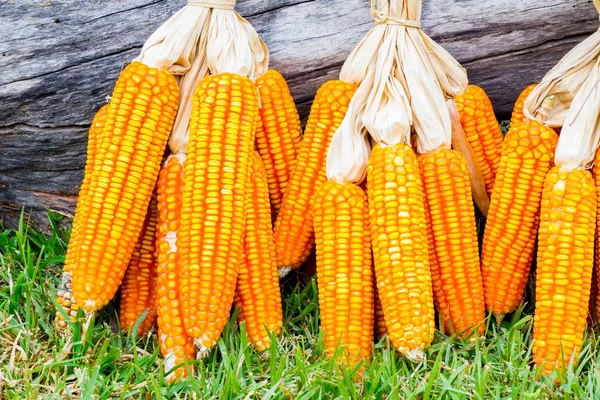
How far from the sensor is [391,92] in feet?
10.3

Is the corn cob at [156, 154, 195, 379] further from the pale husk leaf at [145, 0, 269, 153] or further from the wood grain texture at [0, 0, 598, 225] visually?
the wood grain texture at [0, 0, 598, 225]

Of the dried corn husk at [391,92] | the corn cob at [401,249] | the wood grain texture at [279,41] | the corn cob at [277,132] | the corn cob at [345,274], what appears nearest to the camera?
the corn cob at [401,249]

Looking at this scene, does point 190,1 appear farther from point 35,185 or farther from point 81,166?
point 35,185

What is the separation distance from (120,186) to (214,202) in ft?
1.36

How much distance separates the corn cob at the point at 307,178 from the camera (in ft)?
10.6

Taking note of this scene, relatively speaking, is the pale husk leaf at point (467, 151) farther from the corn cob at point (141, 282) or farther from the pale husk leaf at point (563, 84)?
the corn cob at point (141, 282)

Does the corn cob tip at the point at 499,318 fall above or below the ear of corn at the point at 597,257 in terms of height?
below

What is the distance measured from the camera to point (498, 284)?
125 inches

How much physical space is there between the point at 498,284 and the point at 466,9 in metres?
1.30

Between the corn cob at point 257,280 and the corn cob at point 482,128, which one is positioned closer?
the corn cob at point 257,280

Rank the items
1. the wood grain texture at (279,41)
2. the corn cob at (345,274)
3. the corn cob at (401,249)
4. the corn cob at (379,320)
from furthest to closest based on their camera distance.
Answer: the wood grain texture at (279,41) → the corn cob at (379,320) → the corn cob at (345,274) → the corn cob at (401,249)

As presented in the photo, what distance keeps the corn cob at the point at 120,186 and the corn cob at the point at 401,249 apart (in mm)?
941

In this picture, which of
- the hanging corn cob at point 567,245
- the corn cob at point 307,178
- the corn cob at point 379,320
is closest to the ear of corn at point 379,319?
the corn cob at point 379,320

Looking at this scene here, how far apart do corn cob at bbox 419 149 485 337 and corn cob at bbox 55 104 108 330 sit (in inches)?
58.3
